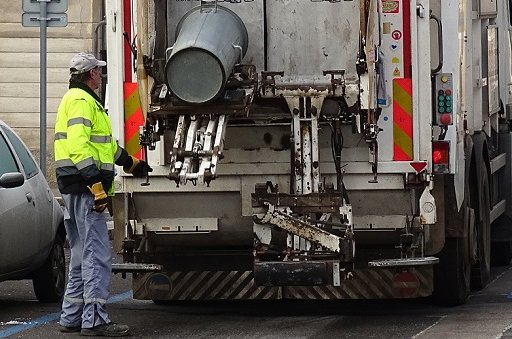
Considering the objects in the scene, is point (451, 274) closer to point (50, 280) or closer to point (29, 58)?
point (50, 280)

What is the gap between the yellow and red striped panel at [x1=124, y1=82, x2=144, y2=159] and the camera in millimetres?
11438

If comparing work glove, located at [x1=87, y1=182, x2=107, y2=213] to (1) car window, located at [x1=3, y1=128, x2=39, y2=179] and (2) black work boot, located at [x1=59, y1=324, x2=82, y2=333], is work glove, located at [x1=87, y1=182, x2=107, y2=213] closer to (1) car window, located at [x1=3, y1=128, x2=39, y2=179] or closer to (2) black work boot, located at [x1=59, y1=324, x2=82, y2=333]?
(2) black work boot, located at [x1=59, y1=324, x2=82, y2=333]

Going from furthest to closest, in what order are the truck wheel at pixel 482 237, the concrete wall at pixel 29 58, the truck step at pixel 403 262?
1. the concrete wall at pixel 29 58
2. the truck wheel at pixel 482 237
3. the truck step at pixel 403 262

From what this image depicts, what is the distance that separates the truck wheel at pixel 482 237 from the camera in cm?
1335

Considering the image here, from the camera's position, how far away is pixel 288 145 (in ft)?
36.6

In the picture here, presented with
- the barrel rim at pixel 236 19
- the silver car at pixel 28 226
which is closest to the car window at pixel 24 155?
the silver car at pixel 28 226

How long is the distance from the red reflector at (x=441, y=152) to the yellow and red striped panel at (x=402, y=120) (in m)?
0.22

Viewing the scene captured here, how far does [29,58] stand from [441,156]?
16578mm

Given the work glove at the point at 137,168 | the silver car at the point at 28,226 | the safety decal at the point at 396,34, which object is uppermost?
the safety decal at the point at 396,34

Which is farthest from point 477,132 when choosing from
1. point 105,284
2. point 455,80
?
point 105,284

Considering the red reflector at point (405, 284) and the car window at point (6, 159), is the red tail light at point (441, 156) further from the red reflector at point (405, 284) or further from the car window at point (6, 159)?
the car window at point (6, 159)

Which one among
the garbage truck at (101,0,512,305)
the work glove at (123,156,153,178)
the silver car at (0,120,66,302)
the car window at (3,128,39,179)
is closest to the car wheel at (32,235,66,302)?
the silver car at (0,120,66,302)

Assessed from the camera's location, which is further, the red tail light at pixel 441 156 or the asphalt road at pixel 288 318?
the red tail light at pixel 441 156

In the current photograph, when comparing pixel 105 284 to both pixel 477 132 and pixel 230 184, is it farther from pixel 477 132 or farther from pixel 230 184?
pixel 477 132
